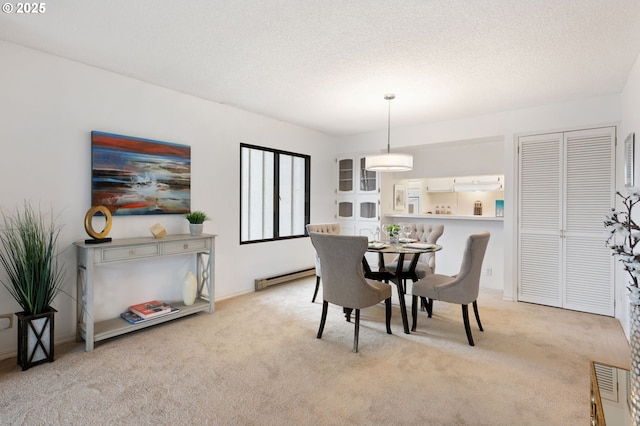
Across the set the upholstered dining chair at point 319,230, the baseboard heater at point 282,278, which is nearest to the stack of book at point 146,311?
the baseboard heater at point 282,278

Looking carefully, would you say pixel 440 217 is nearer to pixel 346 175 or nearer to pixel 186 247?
pixel 346 175

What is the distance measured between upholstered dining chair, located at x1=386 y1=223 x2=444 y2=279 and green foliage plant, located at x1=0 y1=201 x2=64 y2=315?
3248 millimetres

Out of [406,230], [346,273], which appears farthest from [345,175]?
[346,273]

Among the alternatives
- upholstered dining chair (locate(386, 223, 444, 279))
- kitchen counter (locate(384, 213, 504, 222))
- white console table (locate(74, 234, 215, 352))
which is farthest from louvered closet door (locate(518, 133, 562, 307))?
white console table (locate(74, 234, 215, 352))

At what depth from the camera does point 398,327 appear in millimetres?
3254

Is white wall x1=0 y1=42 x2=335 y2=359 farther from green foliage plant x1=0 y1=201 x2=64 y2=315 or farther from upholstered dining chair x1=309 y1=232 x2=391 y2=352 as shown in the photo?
upholstered dining chair x1=309 y1=232 x2=391 y2=352

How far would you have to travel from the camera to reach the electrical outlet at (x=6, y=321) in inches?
101

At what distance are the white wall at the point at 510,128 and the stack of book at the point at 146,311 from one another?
3.96 m

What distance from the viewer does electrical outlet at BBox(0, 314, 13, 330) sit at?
2559mm

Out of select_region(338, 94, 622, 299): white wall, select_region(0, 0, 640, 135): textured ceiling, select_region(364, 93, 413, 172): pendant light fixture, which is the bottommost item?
select_region(364, 93, 413, 172): pendant light fixture

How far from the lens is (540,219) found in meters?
4.06

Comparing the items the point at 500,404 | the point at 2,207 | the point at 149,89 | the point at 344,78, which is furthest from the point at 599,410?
the point at 149,89

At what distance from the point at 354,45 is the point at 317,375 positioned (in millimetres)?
2513

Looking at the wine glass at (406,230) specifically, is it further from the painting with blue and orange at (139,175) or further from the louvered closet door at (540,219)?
the painting with blue and orange at (139,175)
